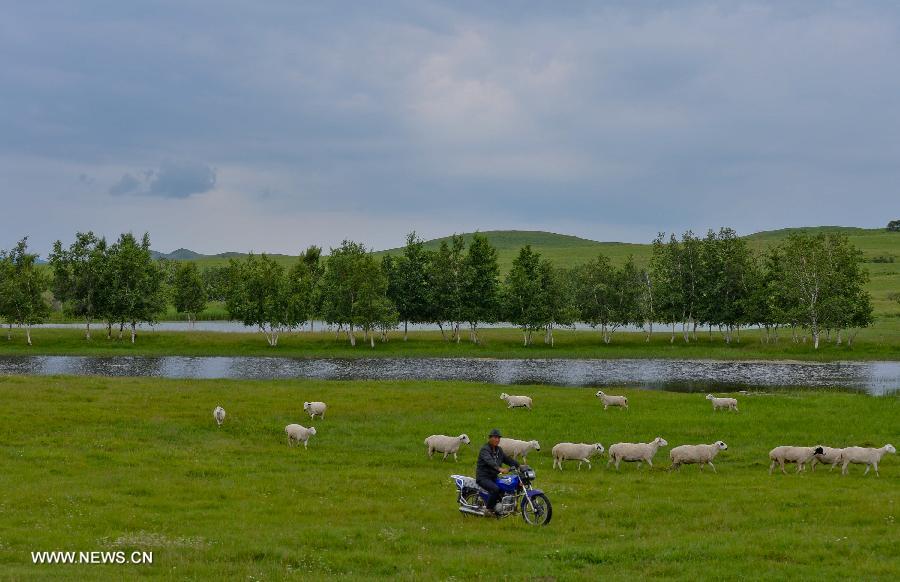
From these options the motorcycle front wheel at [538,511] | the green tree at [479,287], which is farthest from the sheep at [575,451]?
the green tree at [479,287]

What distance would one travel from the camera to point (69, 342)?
360 ft

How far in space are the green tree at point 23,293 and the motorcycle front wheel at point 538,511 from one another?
343ft

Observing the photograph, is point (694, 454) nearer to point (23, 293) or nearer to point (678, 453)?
point (678, 453)

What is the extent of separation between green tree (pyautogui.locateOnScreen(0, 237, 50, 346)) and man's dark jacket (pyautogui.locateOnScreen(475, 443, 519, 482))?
10351 centimetres

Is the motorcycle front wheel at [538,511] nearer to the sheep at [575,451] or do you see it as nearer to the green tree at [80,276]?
the sheep at [575,451]

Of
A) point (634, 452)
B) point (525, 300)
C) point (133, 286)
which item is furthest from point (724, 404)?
point (133, 286)

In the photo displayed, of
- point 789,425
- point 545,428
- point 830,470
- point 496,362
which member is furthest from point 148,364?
point 830,470

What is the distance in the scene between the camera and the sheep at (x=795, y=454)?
30219 millimetres

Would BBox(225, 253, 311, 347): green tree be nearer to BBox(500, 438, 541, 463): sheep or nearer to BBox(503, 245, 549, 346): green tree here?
BBox(503, 245, 549, 346): green tree

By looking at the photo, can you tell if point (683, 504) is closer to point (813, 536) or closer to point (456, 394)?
point (813, 536)

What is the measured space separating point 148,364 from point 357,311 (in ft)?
107

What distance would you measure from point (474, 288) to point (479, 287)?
810 millimetres

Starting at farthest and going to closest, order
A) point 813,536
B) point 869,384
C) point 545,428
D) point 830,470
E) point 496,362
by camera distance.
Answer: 1. point 496,362
2. point 869,384
3. point 545,428
4. point 830,470
5. point 813,536

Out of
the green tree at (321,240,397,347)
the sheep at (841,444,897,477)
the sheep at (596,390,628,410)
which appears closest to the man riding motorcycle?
the sheep at (841,444,897,477)
